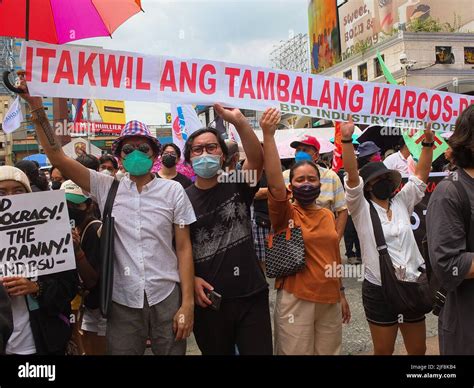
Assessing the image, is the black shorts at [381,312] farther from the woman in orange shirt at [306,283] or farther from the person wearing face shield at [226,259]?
the person wearing face shield at [226,259]

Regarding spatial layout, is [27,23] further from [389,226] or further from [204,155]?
[389,226]

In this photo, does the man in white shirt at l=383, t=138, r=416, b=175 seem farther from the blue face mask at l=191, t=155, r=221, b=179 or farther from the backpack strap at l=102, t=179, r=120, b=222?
the backpack strap at l=102, t=179, r=120, b=222

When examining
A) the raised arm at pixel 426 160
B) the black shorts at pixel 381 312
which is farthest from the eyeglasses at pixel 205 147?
the raised arm at pixel 426 160

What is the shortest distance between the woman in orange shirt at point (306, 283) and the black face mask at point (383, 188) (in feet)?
1.67

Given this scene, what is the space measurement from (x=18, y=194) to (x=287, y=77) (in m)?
1.90

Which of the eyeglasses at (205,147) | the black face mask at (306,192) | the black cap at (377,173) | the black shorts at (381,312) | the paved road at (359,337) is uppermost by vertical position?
the eyeglasses at (205,147)

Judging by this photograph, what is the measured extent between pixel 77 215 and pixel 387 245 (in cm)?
211

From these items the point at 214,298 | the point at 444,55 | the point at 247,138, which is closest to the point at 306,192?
the point at 247,138

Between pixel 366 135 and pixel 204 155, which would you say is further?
pixel 366 135

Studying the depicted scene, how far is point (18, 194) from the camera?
2430mm

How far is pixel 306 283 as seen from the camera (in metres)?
2.71

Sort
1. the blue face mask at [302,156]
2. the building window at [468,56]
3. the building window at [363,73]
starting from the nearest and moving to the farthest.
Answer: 1. the blue face mask at [302,156]
2. the building window at [468,56]
3. the building window at [363,73]

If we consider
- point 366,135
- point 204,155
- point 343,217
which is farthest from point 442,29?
point 204,155

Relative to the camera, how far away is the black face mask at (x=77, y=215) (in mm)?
3045
